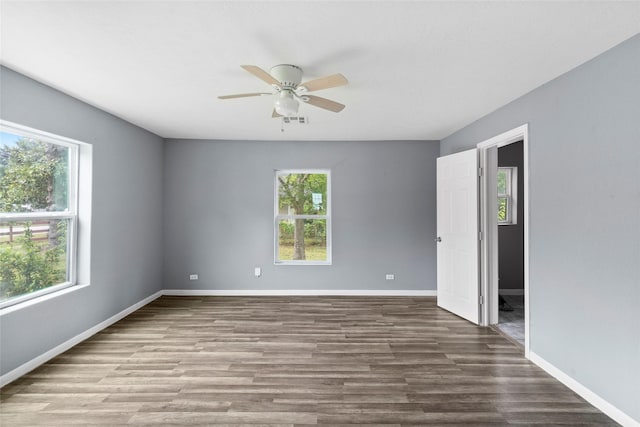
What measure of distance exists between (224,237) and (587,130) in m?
4.43

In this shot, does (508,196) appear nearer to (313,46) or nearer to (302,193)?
(302,193)

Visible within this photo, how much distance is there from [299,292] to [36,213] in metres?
3.31

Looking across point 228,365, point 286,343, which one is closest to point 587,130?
point 286,343

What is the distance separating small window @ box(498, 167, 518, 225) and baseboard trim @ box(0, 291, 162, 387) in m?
5.58

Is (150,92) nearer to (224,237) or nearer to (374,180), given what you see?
(224,237)

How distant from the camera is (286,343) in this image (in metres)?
3.21

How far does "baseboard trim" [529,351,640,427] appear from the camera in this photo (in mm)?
1984

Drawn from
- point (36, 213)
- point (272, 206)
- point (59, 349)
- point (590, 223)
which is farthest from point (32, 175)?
point (590, 223)

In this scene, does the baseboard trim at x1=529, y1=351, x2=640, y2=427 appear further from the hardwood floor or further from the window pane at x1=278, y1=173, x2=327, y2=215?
the window pane at x1=278, y1=173, x2=327, y2=215

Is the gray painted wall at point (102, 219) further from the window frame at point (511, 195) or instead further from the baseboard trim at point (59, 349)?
the window frame at point (511, 195)

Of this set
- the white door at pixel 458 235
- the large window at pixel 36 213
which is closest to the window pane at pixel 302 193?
the white door at pixel 458 235

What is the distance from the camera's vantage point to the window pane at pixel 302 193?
5031 millimetres

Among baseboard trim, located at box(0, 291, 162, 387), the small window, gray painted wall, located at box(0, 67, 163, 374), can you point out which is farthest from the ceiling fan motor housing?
the small window

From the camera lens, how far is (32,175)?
2812 millimetres
